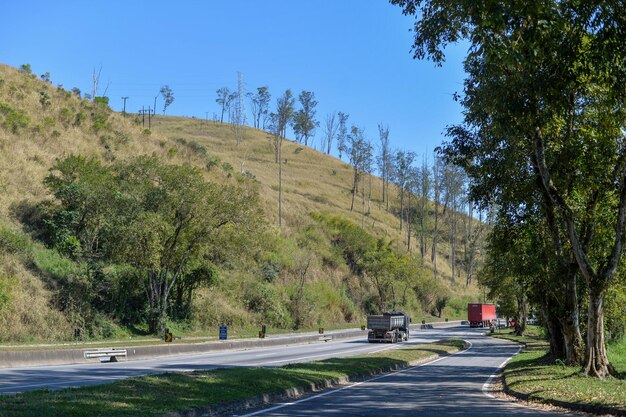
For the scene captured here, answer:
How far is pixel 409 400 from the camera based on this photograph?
16375 mm

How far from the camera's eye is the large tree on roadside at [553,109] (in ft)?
41.8

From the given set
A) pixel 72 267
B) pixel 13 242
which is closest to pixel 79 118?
pixel 72 267

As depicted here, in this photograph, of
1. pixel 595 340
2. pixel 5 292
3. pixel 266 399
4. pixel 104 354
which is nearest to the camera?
pixel 266 399

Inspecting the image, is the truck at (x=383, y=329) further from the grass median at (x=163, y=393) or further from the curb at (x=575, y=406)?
the curb at (x=575, y=406)

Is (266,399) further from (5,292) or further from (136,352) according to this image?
(5,292)

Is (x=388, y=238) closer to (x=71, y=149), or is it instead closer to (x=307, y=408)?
(x=71, y=149)

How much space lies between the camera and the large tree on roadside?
1273 cm

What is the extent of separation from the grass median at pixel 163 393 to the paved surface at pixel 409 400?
0.99 meters

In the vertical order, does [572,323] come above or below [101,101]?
below

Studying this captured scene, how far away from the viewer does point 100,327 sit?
38594 millimetres

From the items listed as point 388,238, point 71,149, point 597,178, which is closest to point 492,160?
point 597,178

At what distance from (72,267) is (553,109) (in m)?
33.1

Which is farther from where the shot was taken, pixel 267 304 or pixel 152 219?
pixel 267 304

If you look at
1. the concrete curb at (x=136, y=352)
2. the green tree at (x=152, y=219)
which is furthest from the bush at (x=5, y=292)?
the green tree at (x=152, y=219)
